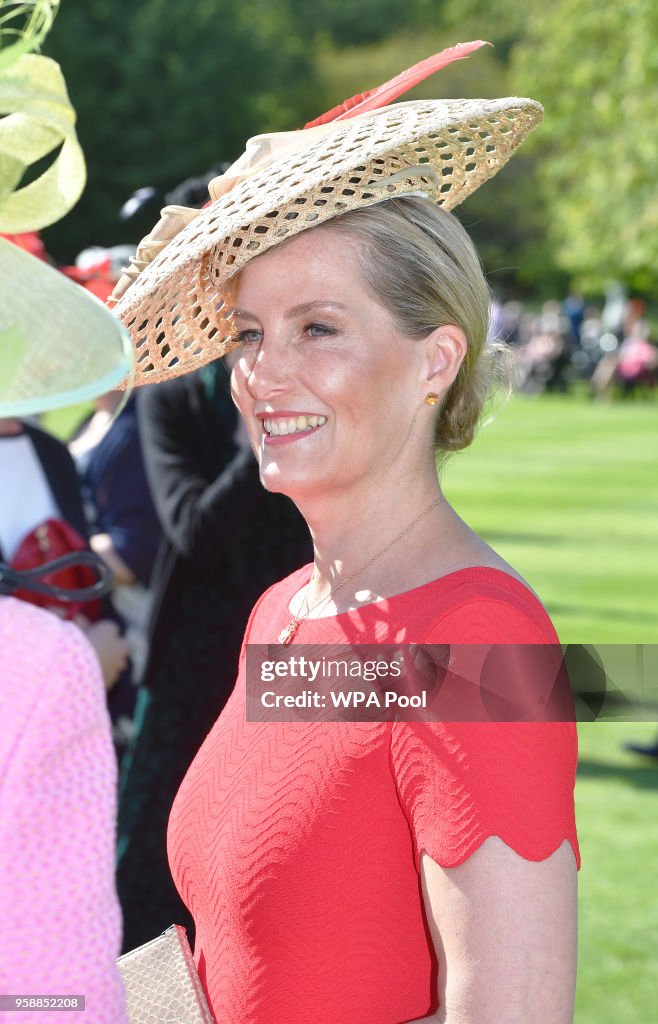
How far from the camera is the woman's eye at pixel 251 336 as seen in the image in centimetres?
226

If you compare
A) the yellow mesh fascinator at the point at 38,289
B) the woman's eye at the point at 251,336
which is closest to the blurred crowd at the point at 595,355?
the woman's eye at the point at 251,336

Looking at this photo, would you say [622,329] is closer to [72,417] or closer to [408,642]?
[72,417]

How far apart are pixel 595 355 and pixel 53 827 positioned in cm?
3407

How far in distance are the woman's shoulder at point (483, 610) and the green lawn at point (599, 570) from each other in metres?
0.67

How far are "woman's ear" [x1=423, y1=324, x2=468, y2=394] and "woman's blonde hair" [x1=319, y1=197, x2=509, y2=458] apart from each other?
0.5 inches

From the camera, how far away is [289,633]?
227cm

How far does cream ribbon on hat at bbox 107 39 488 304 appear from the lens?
2229mm

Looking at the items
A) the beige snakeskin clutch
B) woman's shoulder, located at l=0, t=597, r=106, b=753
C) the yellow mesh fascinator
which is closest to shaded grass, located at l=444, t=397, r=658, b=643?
the beige snakeskin clutch

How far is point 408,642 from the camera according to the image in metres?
1.92

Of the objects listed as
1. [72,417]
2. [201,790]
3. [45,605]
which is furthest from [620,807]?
[72,417]

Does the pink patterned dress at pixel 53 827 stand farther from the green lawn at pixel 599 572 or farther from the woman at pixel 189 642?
the woman at pixel 189 642

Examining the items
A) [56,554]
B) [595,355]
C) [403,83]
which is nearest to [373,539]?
[403,83]

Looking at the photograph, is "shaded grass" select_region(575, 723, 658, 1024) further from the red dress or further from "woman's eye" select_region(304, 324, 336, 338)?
"woman's eye" select_region(304, 324, 336, 338)

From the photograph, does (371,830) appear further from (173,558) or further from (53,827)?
(173,558)
